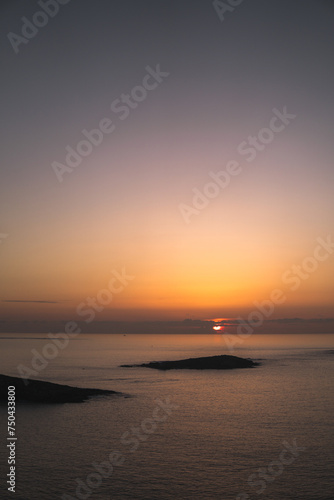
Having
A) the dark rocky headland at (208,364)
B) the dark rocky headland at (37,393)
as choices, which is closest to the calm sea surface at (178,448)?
the dark rocky headland at (37,393)

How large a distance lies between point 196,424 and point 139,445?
911 centimetres

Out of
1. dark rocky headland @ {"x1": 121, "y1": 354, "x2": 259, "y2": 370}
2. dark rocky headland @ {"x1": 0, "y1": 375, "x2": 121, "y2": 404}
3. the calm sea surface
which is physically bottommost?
the calm sea surface

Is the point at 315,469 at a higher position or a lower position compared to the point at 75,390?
lower

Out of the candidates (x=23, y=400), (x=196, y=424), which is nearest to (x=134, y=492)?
(x=196, y=424)

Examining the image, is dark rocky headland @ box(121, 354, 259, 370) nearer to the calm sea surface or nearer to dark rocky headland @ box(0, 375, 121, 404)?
the calm sea surface

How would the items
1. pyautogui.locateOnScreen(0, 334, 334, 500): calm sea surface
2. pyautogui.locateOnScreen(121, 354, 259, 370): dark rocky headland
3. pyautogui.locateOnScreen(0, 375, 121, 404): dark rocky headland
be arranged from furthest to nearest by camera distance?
pyautogui.locateOnScreen(121, 354, 259, 370): dark rocky headland
pyautogui.locateOnScreen(0, 375, 121, 404): dark rocky headland
pyautogui.locateOnScreen(0, 334, 334, 500): calm sea surface

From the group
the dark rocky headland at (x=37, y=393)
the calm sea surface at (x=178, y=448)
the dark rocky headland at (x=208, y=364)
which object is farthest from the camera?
the dark rocky headland at (x=208, y=364)

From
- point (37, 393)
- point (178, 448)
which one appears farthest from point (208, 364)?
point (178, 448)

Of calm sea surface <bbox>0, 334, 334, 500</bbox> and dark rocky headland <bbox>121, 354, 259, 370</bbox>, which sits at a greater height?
dark rocky headland <bbox>121, 354, 259, 370</bbox>

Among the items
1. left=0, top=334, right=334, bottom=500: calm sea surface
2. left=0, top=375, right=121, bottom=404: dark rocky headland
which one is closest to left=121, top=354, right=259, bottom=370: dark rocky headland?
left=0, top=334, right=334, bottom=500: calm sea surface

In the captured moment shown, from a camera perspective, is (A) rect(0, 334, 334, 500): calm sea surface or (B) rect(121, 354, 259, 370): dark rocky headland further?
(B) rect(121, 354, 259, 370): dark rocky headland

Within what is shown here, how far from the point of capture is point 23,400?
52875 millimetres

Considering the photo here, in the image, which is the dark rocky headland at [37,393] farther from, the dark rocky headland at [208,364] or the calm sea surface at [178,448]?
the dark rocky headland at [208,364]

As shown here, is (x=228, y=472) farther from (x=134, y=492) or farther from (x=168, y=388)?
(x=168, y=388)
